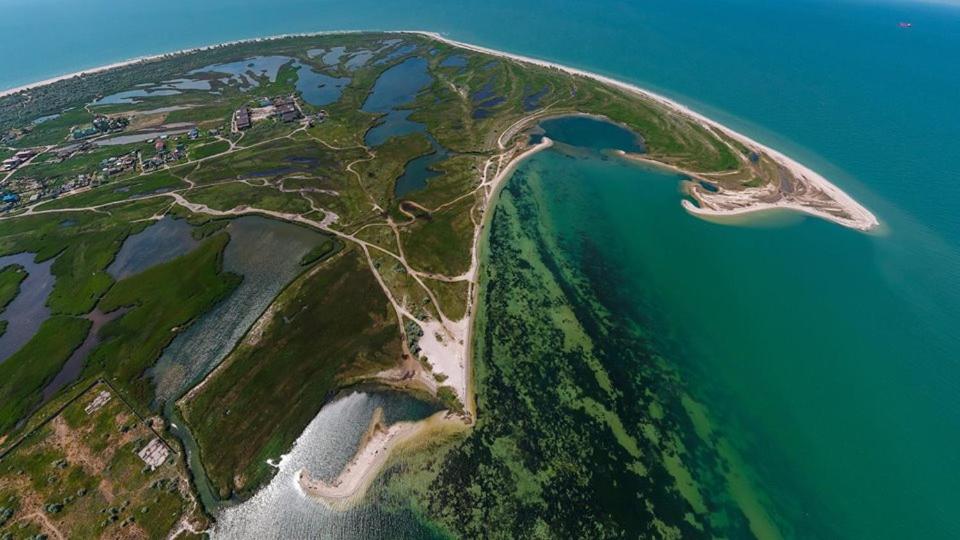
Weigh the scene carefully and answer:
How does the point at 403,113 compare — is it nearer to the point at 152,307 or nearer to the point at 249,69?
the point at 152,307

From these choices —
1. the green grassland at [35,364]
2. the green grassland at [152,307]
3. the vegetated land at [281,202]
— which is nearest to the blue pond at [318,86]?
the vegetated land at [281,202]

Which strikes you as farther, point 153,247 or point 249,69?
point 249,69

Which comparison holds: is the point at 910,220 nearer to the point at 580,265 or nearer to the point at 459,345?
the point at 580,265

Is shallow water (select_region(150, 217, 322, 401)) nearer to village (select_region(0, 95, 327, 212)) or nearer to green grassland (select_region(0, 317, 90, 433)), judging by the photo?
green grassland (select_region(0, 317, 90, 433))

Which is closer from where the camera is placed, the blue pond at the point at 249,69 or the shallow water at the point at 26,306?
the shallow water at the point at 26,306

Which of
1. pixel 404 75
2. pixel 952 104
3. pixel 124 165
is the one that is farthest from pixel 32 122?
pixel 952 104

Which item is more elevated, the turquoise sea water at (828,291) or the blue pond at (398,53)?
the blue pond at (398,53)

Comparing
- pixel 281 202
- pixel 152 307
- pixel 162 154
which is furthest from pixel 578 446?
pixel 162 154

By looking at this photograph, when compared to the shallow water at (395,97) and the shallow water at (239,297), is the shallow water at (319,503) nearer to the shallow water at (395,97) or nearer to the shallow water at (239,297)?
the shallow water at (239,297)
